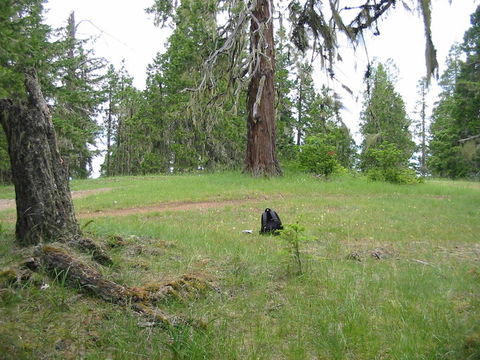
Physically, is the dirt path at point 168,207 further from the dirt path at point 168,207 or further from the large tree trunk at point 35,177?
the large tree trunk at point 35,177

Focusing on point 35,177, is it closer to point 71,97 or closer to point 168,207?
point 168,207

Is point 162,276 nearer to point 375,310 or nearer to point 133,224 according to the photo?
point 375,310

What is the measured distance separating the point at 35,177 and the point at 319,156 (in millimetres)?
13420

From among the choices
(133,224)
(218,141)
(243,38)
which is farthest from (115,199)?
(218,141)

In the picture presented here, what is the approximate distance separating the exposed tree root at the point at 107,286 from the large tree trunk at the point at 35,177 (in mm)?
691

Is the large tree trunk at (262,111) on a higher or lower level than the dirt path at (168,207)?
higher

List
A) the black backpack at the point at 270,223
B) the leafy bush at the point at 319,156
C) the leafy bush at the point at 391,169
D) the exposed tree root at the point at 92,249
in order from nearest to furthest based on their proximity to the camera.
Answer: the exposed tree root at the point at 92,249
the black backpack at the point at 270,223
the leafy bush at the point at 391,169
the leafy bush at the point at 319,156

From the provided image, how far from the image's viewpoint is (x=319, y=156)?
16.5 metres

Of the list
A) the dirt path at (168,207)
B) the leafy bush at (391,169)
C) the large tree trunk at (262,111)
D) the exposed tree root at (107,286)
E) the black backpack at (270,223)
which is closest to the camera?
the exposed tree root at (107,286)

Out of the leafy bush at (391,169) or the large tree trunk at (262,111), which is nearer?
the large tree trunk at (262,111)

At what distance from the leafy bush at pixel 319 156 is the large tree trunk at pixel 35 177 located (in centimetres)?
1306

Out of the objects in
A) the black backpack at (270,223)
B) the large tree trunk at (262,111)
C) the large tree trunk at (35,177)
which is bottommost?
the black backpack at (270,223)

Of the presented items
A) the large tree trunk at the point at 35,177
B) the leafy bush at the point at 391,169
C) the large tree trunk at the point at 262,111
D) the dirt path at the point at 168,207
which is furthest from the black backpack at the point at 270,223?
the leafy bush at the point at 391,169

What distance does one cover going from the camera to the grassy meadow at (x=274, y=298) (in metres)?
2.59
